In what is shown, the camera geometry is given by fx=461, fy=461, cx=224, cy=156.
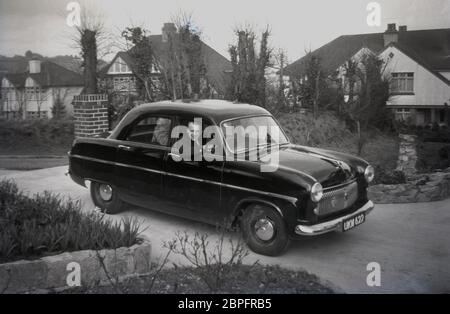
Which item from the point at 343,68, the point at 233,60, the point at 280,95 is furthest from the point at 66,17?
the point at 343,68

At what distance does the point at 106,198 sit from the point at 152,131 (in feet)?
3.79

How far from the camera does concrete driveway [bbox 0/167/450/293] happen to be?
3902 millimetres

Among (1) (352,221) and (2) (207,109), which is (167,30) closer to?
(2) (207,109)

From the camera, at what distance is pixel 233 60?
7.18 metres

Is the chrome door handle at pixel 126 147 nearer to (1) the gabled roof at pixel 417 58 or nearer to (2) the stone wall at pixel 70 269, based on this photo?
(2) the stone wall at pixel 70 269

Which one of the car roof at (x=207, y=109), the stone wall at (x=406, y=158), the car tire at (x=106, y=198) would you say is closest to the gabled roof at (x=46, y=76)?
the car roof at (x=207, y=109)

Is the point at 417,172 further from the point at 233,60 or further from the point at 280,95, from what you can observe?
the point at 233,60

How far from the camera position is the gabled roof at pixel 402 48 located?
4707 millimetres

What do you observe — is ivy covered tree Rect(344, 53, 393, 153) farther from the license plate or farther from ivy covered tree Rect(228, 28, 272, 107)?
the license plate

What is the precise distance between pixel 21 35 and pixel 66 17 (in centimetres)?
52

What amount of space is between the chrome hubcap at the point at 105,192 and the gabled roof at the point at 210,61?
2.05 meters

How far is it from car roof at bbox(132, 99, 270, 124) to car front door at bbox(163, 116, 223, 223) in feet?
0.32
